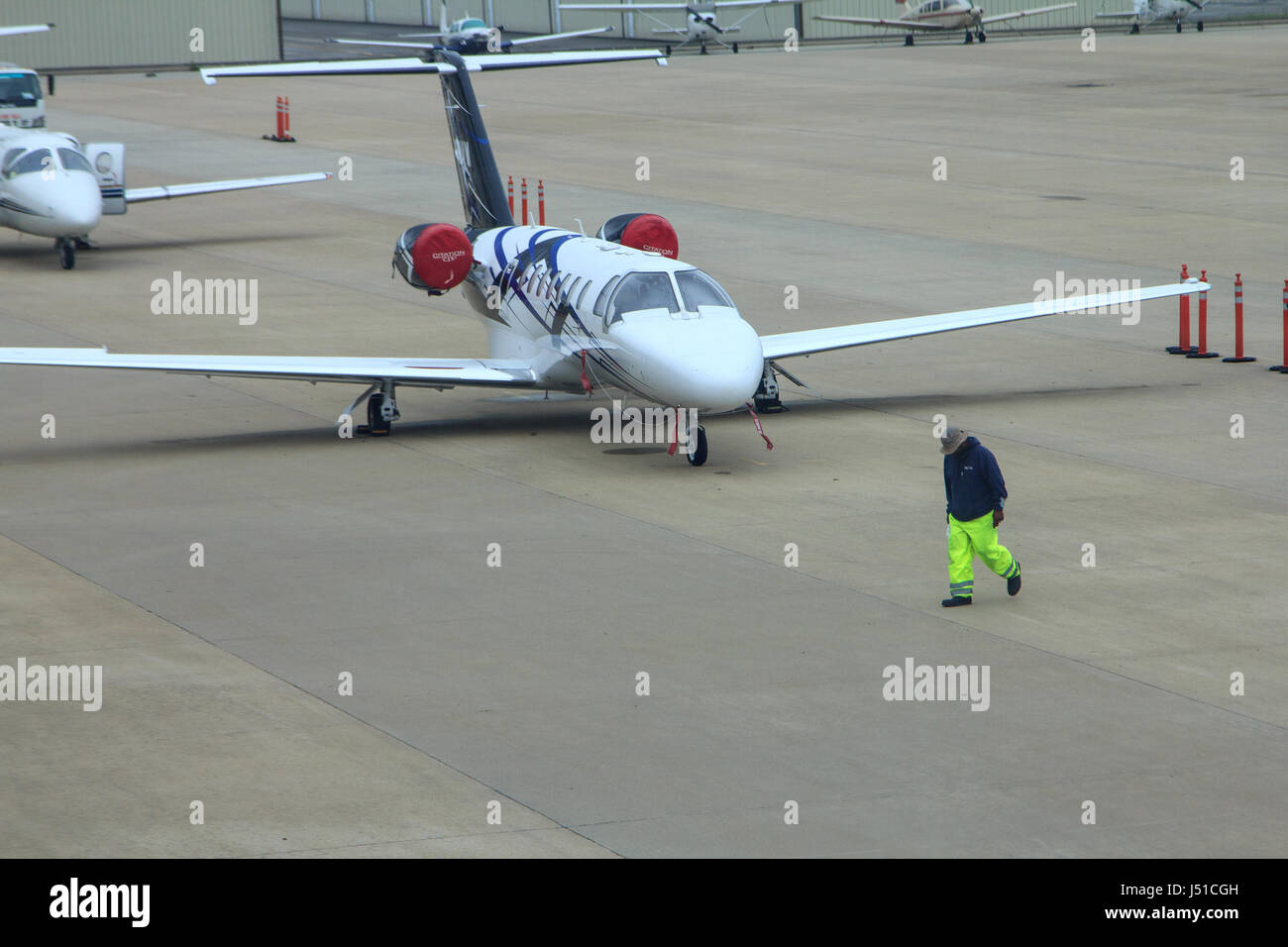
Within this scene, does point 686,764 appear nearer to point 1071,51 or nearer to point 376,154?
point 376,154

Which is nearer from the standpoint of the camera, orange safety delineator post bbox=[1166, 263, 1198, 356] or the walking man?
the walking man

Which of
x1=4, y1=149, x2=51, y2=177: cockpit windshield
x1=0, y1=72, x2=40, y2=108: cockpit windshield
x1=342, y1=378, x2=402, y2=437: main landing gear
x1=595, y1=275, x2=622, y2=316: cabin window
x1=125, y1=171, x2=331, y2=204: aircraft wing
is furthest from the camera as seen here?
x1=0, y1=72, x2=40, y2=108: cockpit windshield

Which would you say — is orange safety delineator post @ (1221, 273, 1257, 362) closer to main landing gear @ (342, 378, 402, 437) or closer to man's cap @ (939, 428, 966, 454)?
man's cap @ (939, 428, 966, 454)

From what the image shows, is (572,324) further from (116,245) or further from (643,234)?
(116,245)

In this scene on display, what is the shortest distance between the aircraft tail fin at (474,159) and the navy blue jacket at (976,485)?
11020 millimetres

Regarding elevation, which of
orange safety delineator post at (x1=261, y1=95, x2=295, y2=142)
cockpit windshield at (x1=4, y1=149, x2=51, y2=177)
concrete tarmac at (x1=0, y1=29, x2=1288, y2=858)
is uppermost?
orange safety delineator post at (x1=261, y1=95, x2=295, y2=142)

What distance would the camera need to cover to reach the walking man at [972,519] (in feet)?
46.4

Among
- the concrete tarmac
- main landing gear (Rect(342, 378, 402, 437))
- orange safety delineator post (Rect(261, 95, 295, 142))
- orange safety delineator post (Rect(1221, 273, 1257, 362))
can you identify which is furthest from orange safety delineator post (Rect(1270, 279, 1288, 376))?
orange safety delineator post (Rect(261, 95, 295, 142))

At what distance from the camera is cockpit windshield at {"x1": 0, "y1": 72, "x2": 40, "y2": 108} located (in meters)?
37.6

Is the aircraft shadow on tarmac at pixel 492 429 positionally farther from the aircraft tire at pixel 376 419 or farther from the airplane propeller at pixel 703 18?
the airplane propeller at pixel 703 18

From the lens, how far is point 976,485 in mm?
14188

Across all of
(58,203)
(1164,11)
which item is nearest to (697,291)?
(58,203)

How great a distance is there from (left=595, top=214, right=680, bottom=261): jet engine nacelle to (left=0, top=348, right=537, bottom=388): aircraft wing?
271cm

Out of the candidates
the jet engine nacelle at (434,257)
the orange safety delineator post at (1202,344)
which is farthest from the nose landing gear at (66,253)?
the orange safety delineator post at (1202,344)
